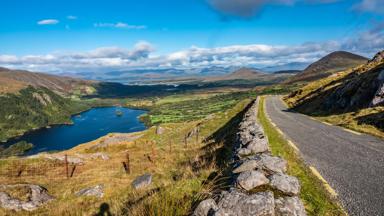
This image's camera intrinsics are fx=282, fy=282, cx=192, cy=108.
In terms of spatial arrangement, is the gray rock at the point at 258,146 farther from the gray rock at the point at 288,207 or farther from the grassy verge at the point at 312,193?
the gray rock at the point at 288,207

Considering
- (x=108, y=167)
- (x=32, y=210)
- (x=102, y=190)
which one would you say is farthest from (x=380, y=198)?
(x=108, y=167)

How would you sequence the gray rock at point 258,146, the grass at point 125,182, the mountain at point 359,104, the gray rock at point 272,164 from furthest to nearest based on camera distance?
the mountain at point 359,104
the gray rock at point 258,146
the gray rock at point 272,164
the grass at point 125,182

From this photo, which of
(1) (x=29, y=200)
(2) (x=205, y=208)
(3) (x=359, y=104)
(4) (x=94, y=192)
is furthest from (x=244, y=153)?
(3) (x=359, y=104)

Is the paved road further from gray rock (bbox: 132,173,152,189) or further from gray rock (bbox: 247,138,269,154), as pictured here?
gray rock (bbox: 132,173,152,189)

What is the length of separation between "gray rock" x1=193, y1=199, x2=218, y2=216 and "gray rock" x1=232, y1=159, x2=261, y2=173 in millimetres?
2671

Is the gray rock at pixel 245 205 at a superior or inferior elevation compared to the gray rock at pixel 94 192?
superior

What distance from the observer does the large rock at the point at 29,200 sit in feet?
53.9

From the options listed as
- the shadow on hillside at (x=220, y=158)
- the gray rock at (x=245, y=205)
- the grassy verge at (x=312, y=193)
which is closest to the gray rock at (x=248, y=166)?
the shadow on hillside at (x=220, y=158)

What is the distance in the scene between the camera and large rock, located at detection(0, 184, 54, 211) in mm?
16438

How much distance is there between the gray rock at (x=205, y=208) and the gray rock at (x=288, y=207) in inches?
64.1

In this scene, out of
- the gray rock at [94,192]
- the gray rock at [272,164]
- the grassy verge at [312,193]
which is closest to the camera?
the grassy verge at [312,193]

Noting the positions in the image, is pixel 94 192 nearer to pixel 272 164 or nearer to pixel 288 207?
pixel 272 164

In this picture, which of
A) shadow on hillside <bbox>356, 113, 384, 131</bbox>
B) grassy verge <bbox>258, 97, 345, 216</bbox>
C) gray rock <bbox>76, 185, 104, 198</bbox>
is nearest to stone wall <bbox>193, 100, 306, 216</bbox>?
grassy verge <bbox>258, 97, 345, 216</bbox>

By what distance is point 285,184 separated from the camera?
8180 mm
